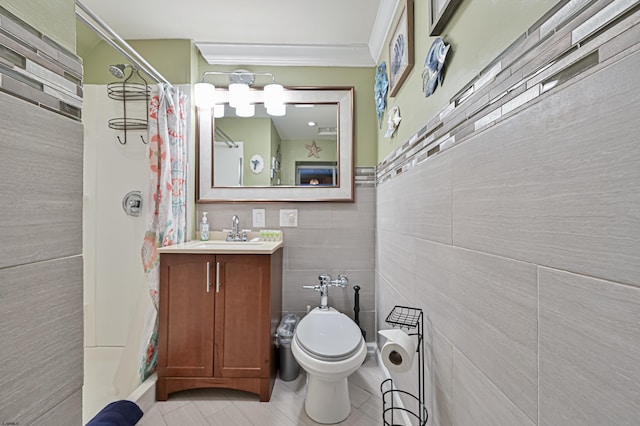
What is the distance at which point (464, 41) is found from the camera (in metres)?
0.90

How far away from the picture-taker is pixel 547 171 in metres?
0.56

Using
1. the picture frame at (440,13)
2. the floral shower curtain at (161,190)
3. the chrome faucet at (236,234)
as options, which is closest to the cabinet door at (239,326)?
the floral shower curtain at (161,190)

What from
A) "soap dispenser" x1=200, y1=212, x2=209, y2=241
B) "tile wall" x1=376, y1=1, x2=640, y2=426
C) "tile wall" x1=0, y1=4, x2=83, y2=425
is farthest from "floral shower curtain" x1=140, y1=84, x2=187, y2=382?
"tile wall" x1=376, y1=1, x2=640, y2=426

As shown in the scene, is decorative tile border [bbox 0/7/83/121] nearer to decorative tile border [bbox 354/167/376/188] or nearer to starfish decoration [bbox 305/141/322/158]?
starfish decoration [bbox 305/141/322/158]

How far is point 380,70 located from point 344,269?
144cm

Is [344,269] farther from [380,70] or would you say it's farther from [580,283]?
[580,283]

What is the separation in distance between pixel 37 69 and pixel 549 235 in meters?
1.07

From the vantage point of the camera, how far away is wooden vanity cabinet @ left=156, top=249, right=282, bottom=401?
1677mm

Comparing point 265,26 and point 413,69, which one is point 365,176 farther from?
point 265,26

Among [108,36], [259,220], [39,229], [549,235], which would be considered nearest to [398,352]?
[549,235]

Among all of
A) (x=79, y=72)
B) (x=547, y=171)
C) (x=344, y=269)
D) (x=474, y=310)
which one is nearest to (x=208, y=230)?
(x=344, y=269)

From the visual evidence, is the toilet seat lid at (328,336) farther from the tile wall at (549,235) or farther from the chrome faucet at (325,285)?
the tile wall at (549,235)

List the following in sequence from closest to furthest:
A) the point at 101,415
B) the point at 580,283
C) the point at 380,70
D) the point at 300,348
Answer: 1. the point at 580,283
2. the point at 101,415
3. the point at 300,348
4. the point at 380,70

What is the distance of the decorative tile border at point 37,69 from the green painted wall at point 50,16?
Answer: 0.05 ft
